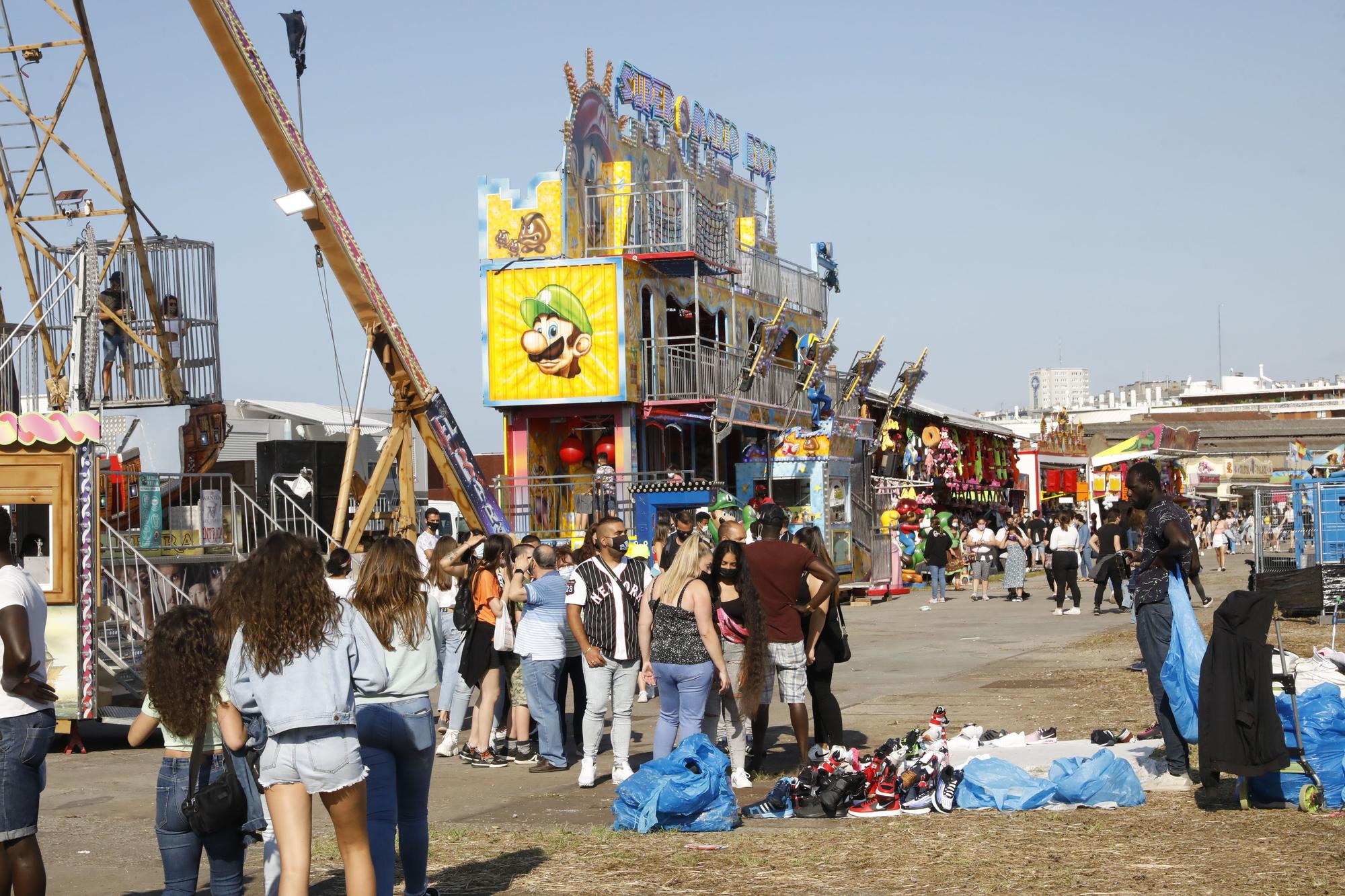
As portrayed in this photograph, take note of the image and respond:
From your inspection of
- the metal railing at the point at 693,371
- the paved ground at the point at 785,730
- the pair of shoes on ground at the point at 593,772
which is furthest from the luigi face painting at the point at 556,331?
the pair of shoes on ground at the point at 593,772

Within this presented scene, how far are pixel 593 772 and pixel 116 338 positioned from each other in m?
10.3

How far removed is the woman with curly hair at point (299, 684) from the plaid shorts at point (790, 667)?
15.1 feet

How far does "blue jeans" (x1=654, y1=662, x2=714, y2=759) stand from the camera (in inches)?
365

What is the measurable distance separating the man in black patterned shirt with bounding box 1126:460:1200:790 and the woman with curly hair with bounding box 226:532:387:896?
5.23 m

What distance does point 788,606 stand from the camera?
990cm

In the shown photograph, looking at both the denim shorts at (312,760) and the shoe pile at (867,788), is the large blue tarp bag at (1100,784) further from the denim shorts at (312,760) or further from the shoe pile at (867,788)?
the denim shorts at (312,760)

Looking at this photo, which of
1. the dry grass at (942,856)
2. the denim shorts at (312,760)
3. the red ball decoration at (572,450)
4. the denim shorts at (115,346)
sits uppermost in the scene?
the denim shorts at (115,346)

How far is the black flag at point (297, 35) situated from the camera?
52.3 feet

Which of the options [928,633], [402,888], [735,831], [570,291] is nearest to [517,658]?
[735,831]

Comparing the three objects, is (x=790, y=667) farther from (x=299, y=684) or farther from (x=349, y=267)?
(x=349, y=267)

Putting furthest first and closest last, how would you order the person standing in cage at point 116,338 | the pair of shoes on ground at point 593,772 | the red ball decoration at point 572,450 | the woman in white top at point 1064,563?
the red ball decoration at point 572,450 < the woman in white top at point 1064,563 < the person standing in cage at point 116,338 < the pair of shoes on ground at point 593,772

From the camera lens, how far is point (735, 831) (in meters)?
8.40

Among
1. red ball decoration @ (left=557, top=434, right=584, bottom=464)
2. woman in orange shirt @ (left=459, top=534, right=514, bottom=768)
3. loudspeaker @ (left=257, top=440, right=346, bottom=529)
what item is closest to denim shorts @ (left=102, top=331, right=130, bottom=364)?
loudspeaker @ (left=257, top=440, right=346, bottom=529)

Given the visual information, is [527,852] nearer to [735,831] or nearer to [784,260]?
[735,831]
